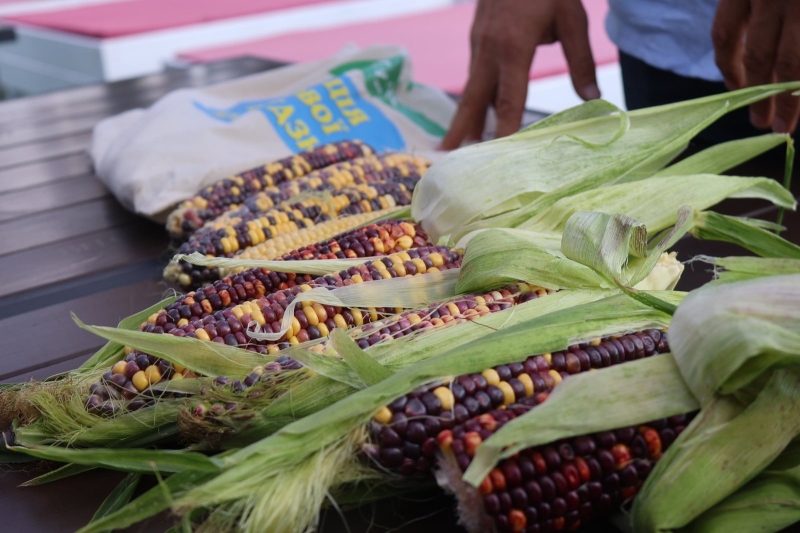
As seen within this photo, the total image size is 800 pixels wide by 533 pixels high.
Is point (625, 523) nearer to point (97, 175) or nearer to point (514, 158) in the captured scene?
point (514, 158)

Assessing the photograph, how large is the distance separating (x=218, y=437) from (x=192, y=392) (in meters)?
0.09

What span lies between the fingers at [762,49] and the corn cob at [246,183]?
73 centimetres

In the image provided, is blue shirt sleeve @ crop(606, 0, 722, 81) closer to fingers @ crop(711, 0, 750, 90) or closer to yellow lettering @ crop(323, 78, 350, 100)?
fingers @ crop(711, 0, 750, 90)

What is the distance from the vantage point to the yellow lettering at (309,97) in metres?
1.91

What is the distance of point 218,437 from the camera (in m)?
0.80

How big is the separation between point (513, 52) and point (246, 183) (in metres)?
0.62

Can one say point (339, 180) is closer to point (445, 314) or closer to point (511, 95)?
point (511, 95)

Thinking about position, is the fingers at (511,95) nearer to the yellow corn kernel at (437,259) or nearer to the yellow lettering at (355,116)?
the yellow lettering at (355,116)

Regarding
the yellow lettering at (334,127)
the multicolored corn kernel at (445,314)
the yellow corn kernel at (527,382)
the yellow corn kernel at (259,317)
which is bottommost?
the yellow lettering at (334,127)

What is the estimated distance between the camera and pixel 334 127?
1.87 meters

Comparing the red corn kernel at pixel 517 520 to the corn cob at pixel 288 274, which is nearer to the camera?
the red corn kernel at pixel 517 520

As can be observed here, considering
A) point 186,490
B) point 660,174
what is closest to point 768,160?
point 660,174

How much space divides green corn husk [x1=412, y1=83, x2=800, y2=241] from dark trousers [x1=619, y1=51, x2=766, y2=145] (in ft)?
1.64

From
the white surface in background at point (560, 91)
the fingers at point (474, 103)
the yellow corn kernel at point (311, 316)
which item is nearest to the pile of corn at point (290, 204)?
the fingers at point (474, 103)
